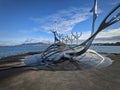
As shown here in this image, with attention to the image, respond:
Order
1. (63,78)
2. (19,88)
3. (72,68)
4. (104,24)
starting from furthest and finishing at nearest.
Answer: (104,24)
(72,68)
(63,78)
(19,88)

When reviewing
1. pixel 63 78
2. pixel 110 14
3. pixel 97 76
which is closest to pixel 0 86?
pixel 63 78

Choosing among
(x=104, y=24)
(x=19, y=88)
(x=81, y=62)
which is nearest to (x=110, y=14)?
(x=104, y=24)

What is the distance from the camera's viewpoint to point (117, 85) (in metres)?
12.3

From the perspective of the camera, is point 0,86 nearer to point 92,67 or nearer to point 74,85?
point 74,85

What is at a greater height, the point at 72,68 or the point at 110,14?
the point at 110,14

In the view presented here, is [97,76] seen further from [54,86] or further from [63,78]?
[54,86]

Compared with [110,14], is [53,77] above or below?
below

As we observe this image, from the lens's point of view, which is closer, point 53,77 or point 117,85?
point 117,85

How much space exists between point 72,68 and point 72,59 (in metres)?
3.85

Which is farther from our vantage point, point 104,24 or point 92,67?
point 104,24

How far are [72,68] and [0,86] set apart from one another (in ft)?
27.0

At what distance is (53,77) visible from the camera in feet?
48.3

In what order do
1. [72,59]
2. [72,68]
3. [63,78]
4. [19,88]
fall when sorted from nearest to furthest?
[19,88]
[63,78]
[72,68]
[72,59]

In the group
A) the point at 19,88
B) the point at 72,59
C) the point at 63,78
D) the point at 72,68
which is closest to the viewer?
the point at 19,88
